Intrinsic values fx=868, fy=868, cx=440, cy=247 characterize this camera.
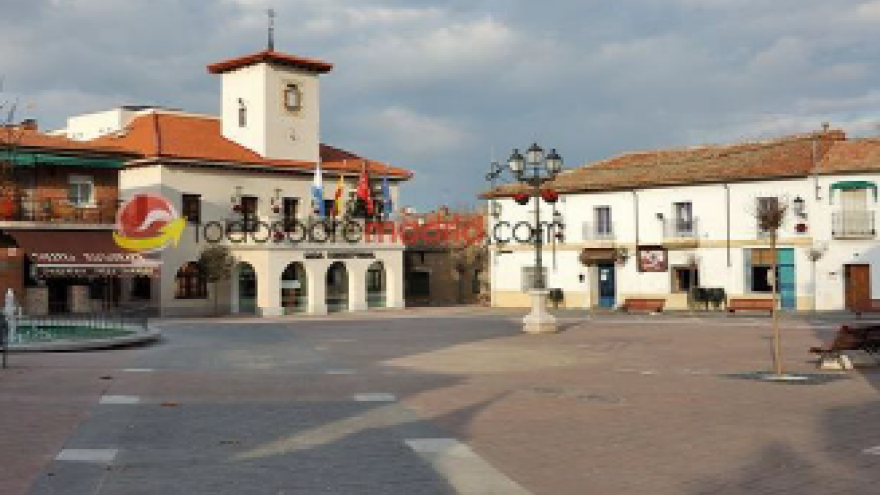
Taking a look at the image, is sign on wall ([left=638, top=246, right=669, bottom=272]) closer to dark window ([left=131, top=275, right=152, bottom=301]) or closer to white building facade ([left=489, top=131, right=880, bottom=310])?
Result: white building facade ([left=489, top=131, right=880, bottom=310])

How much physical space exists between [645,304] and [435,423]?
1279 inches

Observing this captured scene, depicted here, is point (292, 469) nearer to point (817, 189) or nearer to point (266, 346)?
point (266, 346)

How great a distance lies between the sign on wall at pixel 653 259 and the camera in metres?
43.8

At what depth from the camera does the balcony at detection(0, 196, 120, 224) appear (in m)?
35.5

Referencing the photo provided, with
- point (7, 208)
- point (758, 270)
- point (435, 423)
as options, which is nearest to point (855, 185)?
point (758, 270)

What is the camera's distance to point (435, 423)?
36.7 ft

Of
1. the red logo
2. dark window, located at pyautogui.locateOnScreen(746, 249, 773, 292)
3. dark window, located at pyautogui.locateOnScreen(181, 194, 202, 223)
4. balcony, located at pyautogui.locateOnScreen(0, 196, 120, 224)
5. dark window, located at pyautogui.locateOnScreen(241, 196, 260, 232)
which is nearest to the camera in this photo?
balcony, located at pyautogui.locateOnScreen(0, 196, 120, 224)

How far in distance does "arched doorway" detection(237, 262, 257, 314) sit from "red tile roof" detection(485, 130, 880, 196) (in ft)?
51.6

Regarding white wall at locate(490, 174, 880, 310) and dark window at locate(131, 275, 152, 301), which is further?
dark window at locate(131, 275, 152, 301)

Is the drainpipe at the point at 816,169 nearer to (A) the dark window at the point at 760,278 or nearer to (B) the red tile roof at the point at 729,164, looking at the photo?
(B) the red tile roof at the point at 729,164

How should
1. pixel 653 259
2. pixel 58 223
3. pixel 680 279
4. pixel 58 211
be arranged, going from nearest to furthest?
pixel 58 223 < pixel 58 211 < pixel 680 279 < pixel 653 259

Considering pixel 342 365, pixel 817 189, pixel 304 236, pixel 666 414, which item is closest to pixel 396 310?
pixel 304 236

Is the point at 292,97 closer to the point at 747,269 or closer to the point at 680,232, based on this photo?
the point at 680,232

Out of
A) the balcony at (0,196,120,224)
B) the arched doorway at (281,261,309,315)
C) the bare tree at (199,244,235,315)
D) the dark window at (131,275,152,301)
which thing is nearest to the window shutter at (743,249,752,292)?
the arched doorway at (281,261,309,315)
